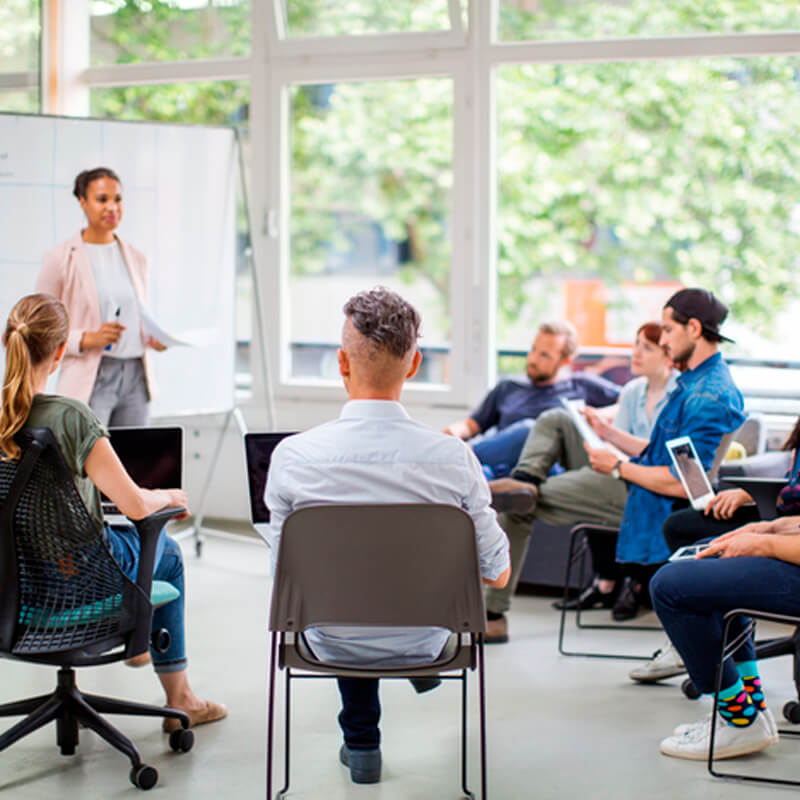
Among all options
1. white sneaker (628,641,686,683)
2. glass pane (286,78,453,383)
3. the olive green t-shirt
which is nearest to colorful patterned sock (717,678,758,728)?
white sneaker (628,641,686,683)

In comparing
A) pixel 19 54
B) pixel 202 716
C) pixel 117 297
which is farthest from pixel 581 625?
pixel 19 54

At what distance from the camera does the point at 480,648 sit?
2146mm

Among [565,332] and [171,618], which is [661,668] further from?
[565,332]

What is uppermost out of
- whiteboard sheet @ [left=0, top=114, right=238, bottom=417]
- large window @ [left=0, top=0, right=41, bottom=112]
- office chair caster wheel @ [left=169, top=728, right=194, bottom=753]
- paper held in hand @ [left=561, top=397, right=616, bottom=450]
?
large window @ [left=0, top=0, right=41, bottom=112]

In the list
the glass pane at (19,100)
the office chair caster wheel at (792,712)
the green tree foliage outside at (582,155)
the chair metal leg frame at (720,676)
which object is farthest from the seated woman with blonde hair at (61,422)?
the glass pane at (19,100)

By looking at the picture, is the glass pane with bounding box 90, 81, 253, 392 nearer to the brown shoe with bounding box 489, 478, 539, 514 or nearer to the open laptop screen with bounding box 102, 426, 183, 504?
the brown shoe with bounding box 489, 478, 539, 514

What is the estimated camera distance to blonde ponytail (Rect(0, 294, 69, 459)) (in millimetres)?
2369

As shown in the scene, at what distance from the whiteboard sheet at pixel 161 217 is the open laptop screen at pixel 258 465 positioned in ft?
6.74

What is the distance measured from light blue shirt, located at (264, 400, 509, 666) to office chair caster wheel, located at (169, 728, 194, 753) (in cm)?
72

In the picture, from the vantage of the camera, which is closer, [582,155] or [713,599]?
[713,599]

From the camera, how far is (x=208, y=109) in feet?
19.5

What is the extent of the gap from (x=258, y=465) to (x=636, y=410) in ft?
6.70

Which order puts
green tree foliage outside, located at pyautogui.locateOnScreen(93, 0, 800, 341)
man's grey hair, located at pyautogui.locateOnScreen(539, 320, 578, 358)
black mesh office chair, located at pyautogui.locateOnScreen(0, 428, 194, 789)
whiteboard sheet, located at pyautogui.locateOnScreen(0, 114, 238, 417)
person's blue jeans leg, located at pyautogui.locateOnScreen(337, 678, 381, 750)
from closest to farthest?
black mesh office chair, located at pyautogui.locateOnScreen(0, 428, 194, 789) → person's blue jeans leg, located at pyautogui.locateOnScreen(337, 678, 381, 750) → whiteboard sheet, located at pyautogui.locateOnScreen(0, 114, 238, 417) → man's grey hair, located at pyautogui.locateOnScreen(539, 320, 578, 358) → green tree foliage outside, located at pyautogui.locateOnScreen(93, 0, 800, 341)

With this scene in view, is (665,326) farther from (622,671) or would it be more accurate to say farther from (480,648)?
(480,648)
